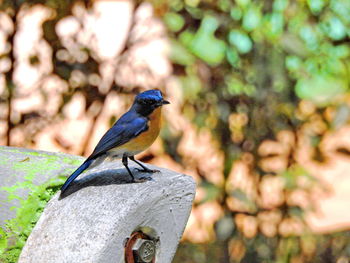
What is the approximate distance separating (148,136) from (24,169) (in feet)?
1.74

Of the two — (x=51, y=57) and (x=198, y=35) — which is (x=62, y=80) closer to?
(x=51, y=57)

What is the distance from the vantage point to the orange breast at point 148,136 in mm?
2432

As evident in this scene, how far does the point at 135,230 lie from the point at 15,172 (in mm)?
558

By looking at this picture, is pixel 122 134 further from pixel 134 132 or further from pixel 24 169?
pixel 24 169

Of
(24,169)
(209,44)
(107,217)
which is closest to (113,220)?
(107,217)

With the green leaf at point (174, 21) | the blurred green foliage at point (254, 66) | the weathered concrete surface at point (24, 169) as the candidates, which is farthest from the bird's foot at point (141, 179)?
the green leaf at point (174, 21)

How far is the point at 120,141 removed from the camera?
7.94 ft

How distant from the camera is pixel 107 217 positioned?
231 centimetres

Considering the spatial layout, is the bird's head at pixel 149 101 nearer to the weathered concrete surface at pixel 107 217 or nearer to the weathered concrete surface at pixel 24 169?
the weathered concrete surface at pixel 107 217

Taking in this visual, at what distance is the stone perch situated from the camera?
229cm

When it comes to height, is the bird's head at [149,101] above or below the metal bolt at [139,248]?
above

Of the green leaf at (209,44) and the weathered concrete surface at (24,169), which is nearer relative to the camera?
the weathered concrete surface at (24,169)

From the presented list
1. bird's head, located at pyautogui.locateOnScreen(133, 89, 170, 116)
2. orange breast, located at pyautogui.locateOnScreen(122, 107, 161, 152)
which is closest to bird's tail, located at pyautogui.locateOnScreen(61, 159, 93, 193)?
orange breast, located at pyautogui.locateOnScreen(122, 107, 161, 152)

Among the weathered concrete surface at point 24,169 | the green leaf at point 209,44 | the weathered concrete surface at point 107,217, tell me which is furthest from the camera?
the green leaf at point 209,44
